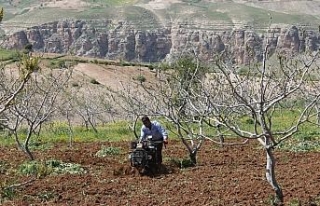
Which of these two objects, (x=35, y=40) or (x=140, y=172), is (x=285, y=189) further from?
(x=35, y=40)

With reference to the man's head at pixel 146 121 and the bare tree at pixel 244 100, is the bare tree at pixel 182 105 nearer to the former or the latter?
the bare tree at pixel 244 100

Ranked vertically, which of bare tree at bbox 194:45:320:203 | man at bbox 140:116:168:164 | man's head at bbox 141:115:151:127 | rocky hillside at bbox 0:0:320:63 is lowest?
rocky hillside at bbox 0:0:320:63

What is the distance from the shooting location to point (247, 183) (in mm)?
11258

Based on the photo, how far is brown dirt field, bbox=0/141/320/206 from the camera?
10.1 m

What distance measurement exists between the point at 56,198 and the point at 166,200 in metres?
1.98

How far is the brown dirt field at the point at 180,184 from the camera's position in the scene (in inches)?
399

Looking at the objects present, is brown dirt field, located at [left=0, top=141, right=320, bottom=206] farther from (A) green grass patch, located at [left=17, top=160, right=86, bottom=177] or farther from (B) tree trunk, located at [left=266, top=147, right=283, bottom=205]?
(A) green grass patch, located at [left=17, top=160, right=86, bottom=177]

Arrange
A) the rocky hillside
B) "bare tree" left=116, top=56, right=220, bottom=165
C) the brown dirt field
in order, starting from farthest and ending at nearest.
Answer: the rocky hillside
"bare tree" left=116, top=56, right=220, bottom=165
the brown dirt field

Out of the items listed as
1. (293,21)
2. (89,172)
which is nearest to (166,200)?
(89,172)

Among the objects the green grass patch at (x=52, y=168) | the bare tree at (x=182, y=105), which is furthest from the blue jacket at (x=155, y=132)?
the green grass patch at (x=52, y=168)

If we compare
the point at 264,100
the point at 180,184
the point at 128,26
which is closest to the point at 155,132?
the point at 180,184

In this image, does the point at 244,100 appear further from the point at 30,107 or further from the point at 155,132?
the point at 30,107

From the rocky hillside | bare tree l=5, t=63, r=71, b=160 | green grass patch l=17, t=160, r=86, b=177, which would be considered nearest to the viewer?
green grass patch l=17, t=160, r=86, b=177

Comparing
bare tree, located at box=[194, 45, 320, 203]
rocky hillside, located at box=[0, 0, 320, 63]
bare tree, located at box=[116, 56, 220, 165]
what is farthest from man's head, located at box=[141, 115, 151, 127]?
rocky hillside, located at box=[0, 0, 320, 63]
